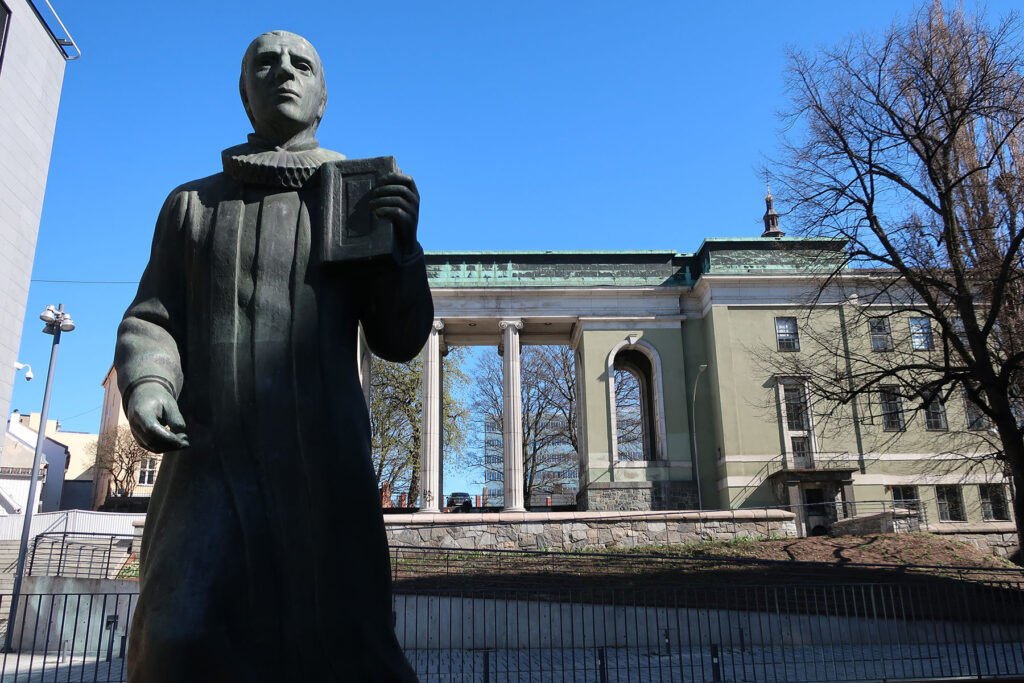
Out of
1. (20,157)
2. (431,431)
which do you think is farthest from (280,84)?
(431,431)

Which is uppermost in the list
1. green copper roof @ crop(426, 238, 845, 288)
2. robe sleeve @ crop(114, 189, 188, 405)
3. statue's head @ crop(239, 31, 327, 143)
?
green copper roof @ crop(426, 238, 845, 288)

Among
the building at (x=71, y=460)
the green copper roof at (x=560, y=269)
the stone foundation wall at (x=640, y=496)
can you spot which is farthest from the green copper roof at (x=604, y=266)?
the building at (x=71, y=460)

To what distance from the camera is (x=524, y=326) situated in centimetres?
4256

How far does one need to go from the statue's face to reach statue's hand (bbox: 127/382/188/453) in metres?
1.05

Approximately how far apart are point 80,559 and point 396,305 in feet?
84.4

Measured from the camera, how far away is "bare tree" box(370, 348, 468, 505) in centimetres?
4550

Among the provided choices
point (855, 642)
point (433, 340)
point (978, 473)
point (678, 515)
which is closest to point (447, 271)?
point (433, 340)

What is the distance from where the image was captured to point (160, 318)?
259 cm

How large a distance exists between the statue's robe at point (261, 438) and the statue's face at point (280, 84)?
5.3 inches

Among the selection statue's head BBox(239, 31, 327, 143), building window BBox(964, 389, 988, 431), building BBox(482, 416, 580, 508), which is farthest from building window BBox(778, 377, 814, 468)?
statue's head BBox(239, 31, 327, 143)

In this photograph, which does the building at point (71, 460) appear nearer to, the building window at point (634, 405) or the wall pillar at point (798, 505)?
the building window at point (634, 405)

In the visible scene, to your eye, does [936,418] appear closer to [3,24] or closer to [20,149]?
[20,149]

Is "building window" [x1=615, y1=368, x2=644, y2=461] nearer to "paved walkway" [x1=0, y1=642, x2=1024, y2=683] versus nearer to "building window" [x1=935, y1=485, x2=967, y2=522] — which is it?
"building window" [x1=935, y1=485, x2=967, y2=522]

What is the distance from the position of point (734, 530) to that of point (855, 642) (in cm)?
1678
